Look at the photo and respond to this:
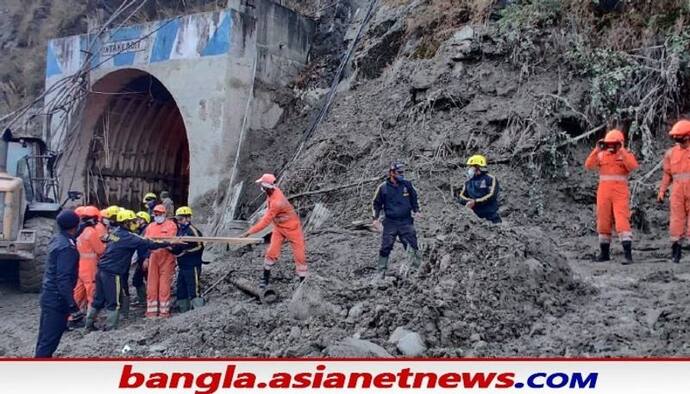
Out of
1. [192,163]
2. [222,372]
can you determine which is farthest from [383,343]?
Answer: [192,163]

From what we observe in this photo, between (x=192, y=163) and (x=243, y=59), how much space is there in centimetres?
183

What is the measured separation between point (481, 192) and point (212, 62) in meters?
5.76

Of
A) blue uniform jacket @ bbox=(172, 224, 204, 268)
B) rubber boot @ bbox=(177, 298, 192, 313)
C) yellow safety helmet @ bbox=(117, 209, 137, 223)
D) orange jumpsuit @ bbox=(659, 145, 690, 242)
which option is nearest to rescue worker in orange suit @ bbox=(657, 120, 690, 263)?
orange jumpsuit @ bbox=(659, 145, 690, 242)

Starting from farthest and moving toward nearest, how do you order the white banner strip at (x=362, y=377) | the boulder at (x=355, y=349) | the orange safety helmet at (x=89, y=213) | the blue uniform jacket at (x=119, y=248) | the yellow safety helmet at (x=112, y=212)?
1. the orange safety helmet at (x=89, y=213)
2. the yellow safety helmet at (x=112, y=212)
3. the blue uniform jacket at (x=119, y=248)
4. the boulder at (x=355, y=349)
5. the white banner strip at (x=362, y=377)

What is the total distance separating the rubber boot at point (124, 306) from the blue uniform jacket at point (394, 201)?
2666 mm

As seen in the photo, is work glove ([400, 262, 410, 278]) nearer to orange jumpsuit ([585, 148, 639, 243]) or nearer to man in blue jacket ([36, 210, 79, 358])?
orange jumpsuit ([585, 148, 639, 243])

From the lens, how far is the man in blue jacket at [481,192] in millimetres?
6906

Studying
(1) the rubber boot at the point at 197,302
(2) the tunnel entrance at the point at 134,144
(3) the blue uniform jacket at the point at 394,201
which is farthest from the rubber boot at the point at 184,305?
(2) the tunnel entrance at the point at 134,144

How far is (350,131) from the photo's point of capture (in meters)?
9.90

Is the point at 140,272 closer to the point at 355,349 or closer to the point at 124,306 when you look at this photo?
the point at 124,306

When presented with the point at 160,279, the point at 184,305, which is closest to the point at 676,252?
the point at 184,305

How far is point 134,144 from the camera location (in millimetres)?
14031

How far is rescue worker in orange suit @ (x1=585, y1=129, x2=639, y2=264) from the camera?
20.6 ft

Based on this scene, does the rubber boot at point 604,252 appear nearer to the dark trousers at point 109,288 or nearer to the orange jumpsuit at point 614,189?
the orange jumpsuit at point 614,189
